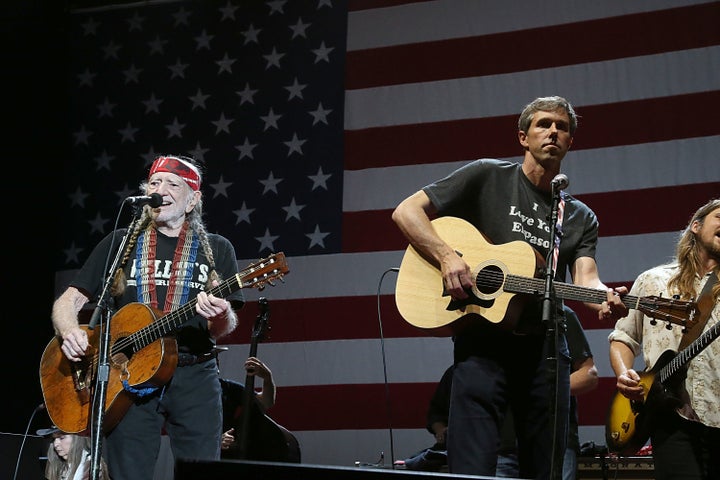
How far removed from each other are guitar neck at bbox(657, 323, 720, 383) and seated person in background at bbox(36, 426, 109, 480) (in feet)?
12.3

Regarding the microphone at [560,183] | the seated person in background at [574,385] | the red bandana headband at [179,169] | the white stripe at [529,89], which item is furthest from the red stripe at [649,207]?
the microphone at [560,183]

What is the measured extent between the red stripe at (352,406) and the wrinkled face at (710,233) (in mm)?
3035

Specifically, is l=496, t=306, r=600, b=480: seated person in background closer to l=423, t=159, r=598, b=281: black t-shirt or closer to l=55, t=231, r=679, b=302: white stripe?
l=423, t=159, r=598, b=281: black t-shirt

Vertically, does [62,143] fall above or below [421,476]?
above

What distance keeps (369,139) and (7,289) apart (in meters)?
3.44

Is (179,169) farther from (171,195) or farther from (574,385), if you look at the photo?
(574,385)

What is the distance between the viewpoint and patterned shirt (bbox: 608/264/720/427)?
3.36 metres

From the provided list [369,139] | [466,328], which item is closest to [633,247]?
[369,139]

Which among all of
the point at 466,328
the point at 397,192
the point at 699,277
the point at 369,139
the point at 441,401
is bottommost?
the point at 441,401

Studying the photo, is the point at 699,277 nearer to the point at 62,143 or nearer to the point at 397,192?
the point at 397,192

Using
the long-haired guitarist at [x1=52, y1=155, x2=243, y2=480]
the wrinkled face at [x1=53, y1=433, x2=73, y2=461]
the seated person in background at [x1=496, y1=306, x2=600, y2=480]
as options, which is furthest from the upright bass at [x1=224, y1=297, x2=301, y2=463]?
the seated person in background at [x1=496, y1=306, x2=600, y2=480]

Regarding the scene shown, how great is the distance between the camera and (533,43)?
6.79 meters

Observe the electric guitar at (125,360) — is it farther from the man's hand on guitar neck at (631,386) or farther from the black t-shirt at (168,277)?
the man's hand on guitar neck at (631,386)

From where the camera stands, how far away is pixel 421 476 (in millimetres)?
1123
